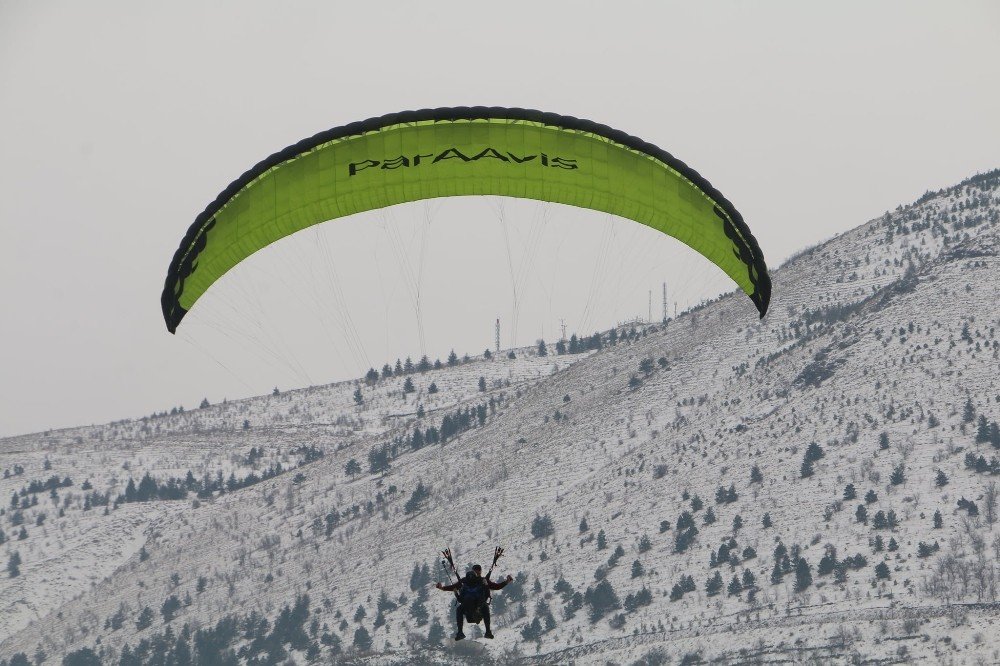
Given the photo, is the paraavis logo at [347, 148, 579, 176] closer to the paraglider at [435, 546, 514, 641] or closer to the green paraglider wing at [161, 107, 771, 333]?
the green paraglider wing at [161, 107, 771, 333]

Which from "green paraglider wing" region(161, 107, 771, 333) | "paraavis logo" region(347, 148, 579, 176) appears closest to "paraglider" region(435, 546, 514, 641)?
"green paraglider wing" region(161, 107, 771, 333)

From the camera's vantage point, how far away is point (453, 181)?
4138cm

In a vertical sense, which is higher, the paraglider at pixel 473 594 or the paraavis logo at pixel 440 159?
the paraavis logo at pixel 440 159

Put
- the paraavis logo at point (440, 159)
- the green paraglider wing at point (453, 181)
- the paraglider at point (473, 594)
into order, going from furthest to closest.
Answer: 1. the paraavis logo at point (440, 159)
2. the green paraglider wing at point (453, 181)
3. the paraglider at point (473, 594)

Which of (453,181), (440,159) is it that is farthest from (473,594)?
(440,159)

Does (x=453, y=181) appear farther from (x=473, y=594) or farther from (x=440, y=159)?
(x=473, y=594)

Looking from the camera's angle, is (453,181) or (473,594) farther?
(453,181)

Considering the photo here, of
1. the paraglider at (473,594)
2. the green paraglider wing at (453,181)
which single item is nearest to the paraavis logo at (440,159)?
the green paraglider wing at (453,181)

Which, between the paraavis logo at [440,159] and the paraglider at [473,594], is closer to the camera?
the paraglider at [473,594]

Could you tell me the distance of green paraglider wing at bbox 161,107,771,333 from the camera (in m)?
40.3

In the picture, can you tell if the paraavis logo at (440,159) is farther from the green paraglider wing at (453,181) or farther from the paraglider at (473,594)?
the paraglider at (473,594)

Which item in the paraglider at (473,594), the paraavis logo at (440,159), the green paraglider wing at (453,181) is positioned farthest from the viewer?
the paraavis logo at (440,159)

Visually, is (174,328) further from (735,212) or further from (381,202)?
(735,212)

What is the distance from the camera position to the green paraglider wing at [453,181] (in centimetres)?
4034
